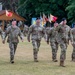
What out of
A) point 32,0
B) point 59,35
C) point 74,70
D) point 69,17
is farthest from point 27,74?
point 32,0

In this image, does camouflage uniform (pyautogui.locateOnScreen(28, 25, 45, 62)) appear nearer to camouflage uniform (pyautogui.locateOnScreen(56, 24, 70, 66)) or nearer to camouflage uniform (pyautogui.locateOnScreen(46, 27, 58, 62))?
camouflage uniform (pyautogui.locateOnScreen(46, 27, 58, 62))

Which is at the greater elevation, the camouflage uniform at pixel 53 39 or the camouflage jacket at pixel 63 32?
the camouflage jacket at pixel 63 32

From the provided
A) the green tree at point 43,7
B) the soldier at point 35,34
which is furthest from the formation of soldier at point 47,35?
the green tree at point 43,7

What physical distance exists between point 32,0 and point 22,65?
49796 millimetres

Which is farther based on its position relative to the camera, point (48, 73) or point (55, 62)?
point (55, 62)

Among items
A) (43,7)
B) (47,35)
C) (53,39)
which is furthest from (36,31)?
(43,7)

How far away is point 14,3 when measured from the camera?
77125mm

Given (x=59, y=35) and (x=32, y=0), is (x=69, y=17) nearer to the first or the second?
(x=32, y=0)

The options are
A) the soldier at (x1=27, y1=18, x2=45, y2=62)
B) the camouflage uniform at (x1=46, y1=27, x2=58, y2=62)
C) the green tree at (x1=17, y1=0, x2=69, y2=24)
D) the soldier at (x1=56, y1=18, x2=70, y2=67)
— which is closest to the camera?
the soldier at (x1=56, y1=18, x2=70, y2=67)

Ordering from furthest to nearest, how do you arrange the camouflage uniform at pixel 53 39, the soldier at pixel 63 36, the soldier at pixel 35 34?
the camouflage uniform at pixel 53 39, the soldier at pixel 35 34, the soldier at pixel 63 36

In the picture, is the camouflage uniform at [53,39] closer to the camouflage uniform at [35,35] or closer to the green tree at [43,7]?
the camouflage uniform at [35,35]

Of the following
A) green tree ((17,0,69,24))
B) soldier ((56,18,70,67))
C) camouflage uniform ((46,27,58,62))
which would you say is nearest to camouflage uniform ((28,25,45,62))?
camouflage uniform ((46,27,58,62))

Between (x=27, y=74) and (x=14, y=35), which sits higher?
(x=14, y=35)

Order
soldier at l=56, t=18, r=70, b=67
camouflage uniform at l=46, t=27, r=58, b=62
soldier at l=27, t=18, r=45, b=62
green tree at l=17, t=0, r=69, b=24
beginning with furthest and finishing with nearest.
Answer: green tree at l=17, t=0, r=69, b=24
camouflage uniform at l=46, t=27, r=58, b=62
soldier at l=27, t=18, r=45, b=62
soldier at l=56, t=18, r=70, b=67
